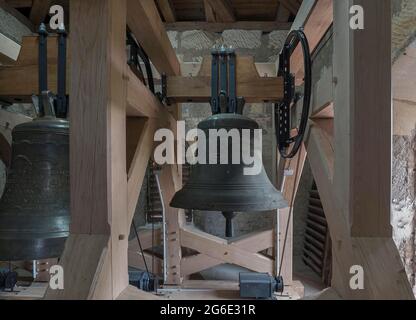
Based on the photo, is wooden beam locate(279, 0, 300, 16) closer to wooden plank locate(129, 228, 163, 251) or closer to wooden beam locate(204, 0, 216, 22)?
wooden beam locate(204, 0, 216, 22)

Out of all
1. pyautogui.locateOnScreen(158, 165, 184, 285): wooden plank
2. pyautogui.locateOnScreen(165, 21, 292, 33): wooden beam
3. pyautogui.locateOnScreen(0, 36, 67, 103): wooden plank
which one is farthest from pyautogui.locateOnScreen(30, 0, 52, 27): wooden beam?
pyautogui.locateOnScreen(158, 165, 184, 285): wooden plank

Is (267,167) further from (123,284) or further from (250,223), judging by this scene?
(123,284)

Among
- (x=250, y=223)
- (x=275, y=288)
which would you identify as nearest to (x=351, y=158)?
(x=275, y=288)

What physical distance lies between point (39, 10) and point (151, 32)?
217 cm

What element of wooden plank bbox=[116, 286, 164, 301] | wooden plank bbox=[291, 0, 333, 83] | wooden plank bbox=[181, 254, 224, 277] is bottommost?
wooden plank bbox=[181, 254, 224, 277]

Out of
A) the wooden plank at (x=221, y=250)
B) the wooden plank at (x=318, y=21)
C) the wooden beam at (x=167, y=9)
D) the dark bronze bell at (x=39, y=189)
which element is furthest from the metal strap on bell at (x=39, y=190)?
the wooden beam at (x=167, y=9)

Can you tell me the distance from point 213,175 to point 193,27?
2.34 m

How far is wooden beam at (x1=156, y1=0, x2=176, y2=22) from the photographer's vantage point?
8.08 ft

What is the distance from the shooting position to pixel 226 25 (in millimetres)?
2770

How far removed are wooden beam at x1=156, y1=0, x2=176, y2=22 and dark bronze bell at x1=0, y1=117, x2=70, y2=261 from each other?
2.05 meters

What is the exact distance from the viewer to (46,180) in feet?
2.62

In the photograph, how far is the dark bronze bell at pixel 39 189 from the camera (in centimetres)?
75

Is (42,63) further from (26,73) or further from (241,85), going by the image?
(241,85)

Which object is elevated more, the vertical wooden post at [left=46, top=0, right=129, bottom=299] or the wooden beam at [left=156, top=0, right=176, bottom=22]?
the wooden beam at [left=156, top=0, right=176, bottom=22]
